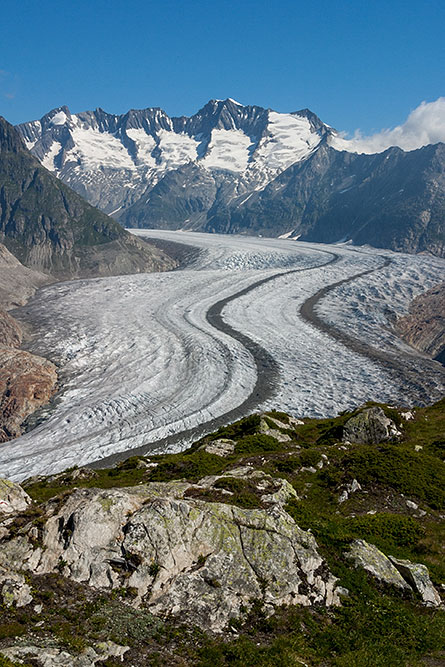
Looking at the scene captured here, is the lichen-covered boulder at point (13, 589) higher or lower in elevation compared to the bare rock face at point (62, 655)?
lower

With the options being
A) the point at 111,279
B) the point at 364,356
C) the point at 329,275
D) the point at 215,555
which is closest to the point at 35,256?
the point at 111,279

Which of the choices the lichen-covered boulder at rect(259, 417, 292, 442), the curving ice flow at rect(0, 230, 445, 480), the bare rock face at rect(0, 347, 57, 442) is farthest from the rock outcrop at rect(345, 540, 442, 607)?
the bare rock face at rect(0, 347, 57, 442)

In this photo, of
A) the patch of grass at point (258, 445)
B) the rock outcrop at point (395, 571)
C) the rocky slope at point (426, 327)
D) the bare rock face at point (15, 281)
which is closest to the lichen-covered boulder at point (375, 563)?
the rock outcrop at point (395, 571)

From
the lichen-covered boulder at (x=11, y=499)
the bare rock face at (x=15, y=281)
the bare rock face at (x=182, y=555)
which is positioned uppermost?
the bare rock face at (x=182, y=555)

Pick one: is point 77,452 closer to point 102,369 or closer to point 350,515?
point 102,369

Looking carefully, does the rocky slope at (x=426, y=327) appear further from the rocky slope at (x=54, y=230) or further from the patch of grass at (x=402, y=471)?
the rocky slope at (x=54, y=230)

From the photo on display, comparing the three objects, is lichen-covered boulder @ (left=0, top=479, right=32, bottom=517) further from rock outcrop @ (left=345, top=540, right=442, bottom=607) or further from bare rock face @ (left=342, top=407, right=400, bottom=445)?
bare rock face @ (left=342, top=407, right=400, bottom=445)
